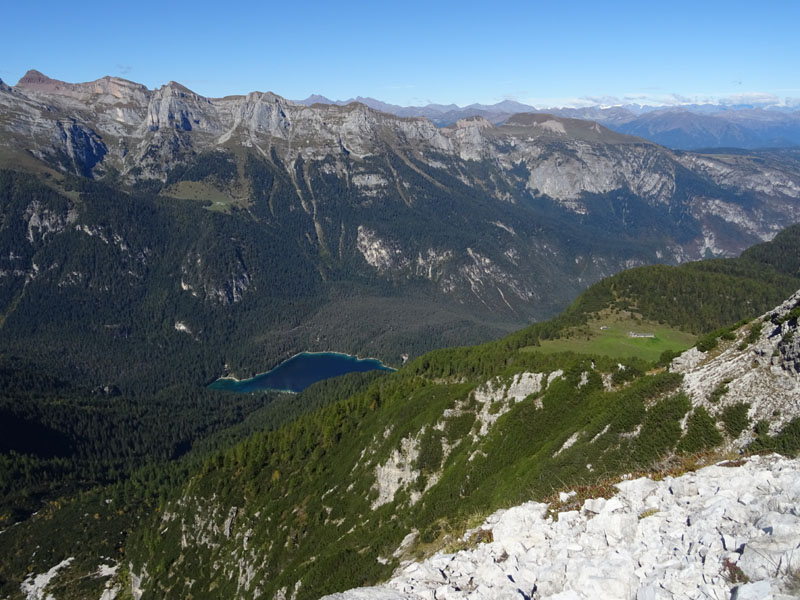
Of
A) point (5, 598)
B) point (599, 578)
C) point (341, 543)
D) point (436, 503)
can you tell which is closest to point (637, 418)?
point (436, 503)

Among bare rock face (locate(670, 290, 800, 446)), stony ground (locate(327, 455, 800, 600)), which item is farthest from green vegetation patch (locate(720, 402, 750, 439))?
stony ground (locate(327, 455, 800, 600))

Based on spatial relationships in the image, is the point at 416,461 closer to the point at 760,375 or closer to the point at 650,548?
the point at 760,375

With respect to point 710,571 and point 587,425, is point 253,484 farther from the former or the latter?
point 710,571

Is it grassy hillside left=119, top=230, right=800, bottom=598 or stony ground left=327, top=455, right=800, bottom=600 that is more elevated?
stony ground left=327, top=455, right=800, bottom=600

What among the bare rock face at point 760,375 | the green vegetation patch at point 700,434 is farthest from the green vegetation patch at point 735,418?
the green vegetation patch at point 700,434

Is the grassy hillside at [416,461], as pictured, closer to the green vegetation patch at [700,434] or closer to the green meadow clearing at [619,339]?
the green vegetation patch at [700,434]

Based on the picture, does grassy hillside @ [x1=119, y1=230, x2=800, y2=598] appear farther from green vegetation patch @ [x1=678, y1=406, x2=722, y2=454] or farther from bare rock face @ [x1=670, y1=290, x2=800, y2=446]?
bare rock face @ [x1=670, y1=290, x2=800, y2=446]

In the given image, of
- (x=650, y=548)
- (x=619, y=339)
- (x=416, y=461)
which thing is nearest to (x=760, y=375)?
(x=650, y=548)

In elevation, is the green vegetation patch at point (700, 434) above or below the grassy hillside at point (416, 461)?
above
